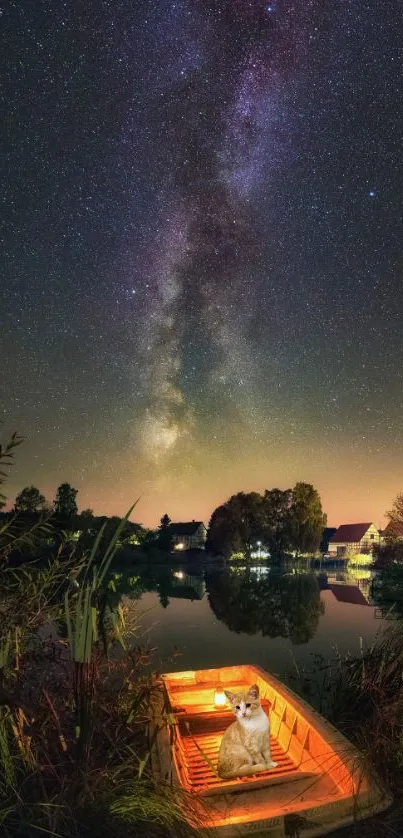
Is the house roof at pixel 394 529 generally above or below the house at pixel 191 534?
below

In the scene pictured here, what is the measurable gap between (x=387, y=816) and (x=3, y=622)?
4939mm

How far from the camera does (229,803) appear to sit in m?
5.55

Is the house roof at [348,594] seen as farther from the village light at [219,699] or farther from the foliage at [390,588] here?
the village light at [219,699]

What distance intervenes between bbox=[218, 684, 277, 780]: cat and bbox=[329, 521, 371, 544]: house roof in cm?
10241

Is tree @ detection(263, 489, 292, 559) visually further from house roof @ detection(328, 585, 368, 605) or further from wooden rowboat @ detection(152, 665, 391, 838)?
wooden rowboat @ detection(152, 665, 391, 838)

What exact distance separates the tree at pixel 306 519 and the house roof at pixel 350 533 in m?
32.0

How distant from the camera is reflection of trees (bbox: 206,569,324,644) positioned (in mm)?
26188

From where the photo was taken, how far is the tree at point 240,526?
7900cm

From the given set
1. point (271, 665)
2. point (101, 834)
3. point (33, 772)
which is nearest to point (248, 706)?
point (101, 834)

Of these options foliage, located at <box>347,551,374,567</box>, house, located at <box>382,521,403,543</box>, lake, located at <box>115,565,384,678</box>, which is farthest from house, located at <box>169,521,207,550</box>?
house, located at <box>382,521,403,543</box>

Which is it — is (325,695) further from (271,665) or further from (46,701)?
(46,701)

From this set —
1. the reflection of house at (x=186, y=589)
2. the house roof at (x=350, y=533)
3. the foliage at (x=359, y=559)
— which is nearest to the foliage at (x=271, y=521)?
the foliage at (x=359, y=559)

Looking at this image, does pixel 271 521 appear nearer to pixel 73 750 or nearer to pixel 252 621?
pixel 252 621

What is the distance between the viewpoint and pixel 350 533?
108375 millimetres
